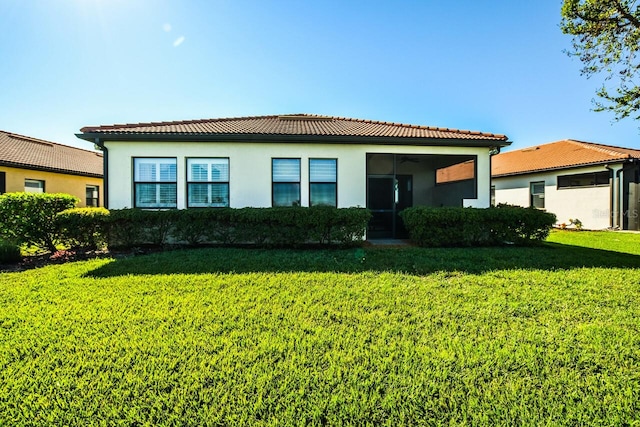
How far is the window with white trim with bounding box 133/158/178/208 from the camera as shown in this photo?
8.94m

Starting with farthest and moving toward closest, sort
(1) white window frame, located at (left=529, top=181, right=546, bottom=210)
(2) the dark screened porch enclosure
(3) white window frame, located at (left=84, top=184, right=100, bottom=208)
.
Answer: (3) white window frame, located at (left=84, top=184, right=100, bottom=208)
(1) white window frame, located at (left=529, top=181, right=546, bottom=210)
(2) the dark screened porch enclosure

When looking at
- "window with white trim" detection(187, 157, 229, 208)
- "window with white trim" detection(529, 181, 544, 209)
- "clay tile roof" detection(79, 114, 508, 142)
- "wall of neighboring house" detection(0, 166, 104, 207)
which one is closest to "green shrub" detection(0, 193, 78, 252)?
"clay tile roof" detection(79, 114, 508, 142)

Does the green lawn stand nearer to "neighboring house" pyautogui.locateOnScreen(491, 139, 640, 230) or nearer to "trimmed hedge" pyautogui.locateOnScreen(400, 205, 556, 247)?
"trimmed hedge" pyautogui.locateOnScreen(400, 205, 556, 247)

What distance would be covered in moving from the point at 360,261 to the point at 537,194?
648 inches

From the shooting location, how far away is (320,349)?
2.85 meters

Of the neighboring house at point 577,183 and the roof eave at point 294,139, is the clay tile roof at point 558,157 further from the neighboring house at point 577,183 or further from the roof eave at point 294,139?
the roof eave at point 294,139

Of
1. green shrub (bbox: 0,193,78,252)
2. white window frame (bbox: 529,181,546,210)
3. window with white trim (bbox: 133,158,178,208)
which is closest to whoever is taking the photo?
green shrub (bbox: 0,193,78,252)

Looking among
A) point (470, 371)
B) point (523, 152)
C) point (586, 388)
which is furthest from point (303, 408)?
point (523, 152)

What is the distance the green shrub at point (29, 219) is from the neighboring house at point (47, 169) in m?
8.30

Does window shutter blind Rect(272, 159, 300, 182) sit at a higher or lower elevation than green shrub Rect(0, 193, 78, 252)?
higher

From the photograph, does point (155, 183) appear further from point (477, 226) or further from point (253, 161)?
point (477, 226)

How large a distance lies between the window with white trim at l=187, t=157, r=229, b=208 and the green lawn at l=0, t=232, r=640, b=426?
12.9 ft

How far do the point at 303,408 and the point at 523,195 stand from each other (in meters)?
20.5

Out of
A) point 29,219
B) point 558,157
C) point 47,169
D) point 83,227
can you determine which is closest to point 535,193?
point 558,157
